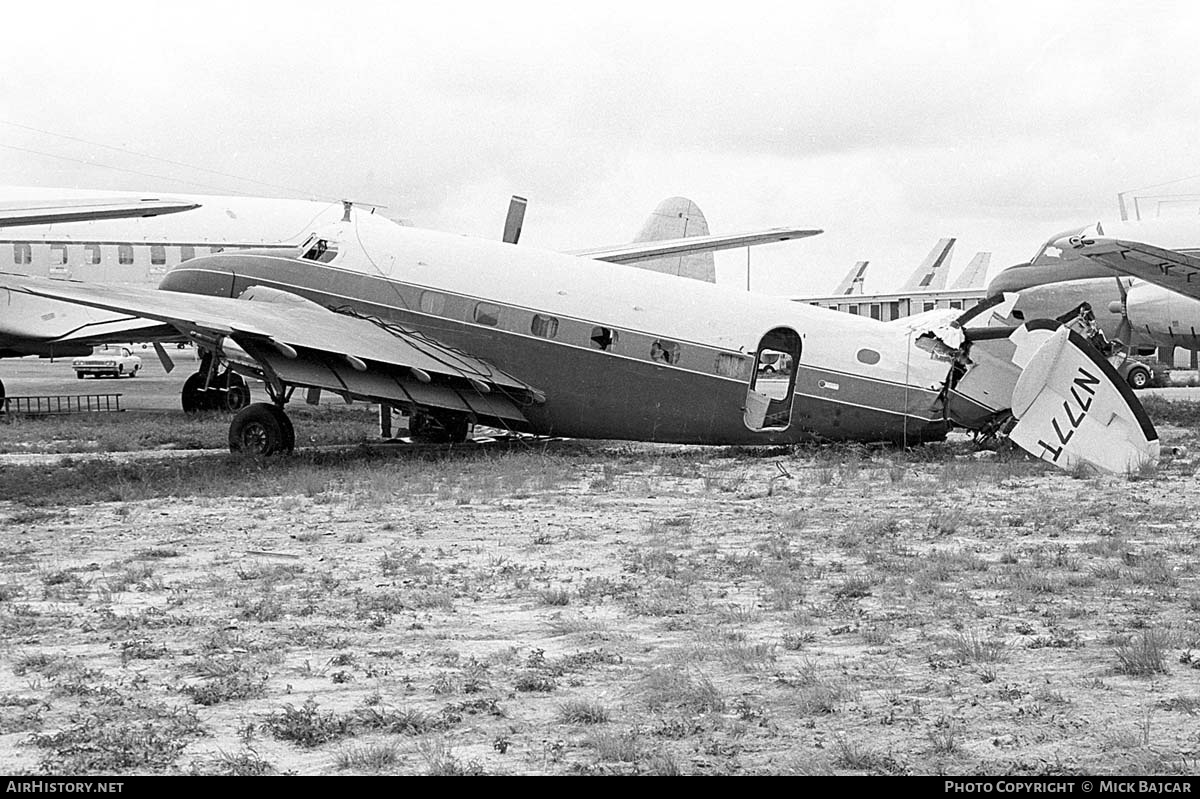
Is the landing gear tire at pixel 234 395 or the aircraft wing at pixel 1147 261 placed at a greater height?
the aircraft wing at pixel 1147 261

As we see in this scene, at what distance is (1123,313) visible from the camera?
3269 cm

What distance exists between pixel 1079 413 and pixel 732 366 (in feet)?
16.2

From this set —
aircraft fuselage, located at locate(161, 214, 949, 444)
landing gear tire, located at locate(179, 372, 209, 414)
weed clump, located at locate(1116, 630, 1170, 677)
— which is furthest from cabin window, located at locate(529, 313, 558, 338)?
weed clump, located at locate(1116, 630, 1170, 677)

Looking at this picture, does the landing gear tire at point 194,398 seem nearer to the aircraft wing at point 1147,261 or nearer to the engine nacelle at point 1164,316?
the aircraft wing at point 1147,261

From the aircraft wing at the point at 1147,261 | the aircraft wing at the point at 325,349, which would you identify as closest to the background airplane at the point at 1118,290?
the aircraft wing at the point at 1147,261

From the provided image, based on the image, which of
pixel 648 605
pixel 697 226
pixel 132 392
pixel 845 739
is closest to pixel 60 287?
pixel 648 605

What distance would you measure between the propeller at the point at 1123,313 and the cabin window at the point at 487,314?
61.5 feet

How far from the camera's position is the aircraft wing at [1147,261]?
2522 cm

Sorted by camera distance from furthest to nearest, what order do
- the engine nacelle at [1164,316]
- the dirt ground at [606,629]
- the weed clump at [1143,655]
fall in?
the engine nacelle at [1164,316]
the weed clump at [1143,655]
the dirt ground at [606,629]

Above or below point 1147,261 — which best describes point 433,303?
below

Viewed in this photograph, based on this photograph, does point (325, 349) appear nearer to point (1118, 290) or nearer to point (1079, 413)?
point (1079, 413)

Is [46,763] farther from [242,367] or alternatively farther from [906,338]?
[906,338]

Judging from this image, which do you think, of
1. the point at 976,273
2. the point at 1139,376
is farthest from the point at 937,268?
the point at 1139,376

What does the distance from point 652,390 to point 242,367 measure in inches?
240
